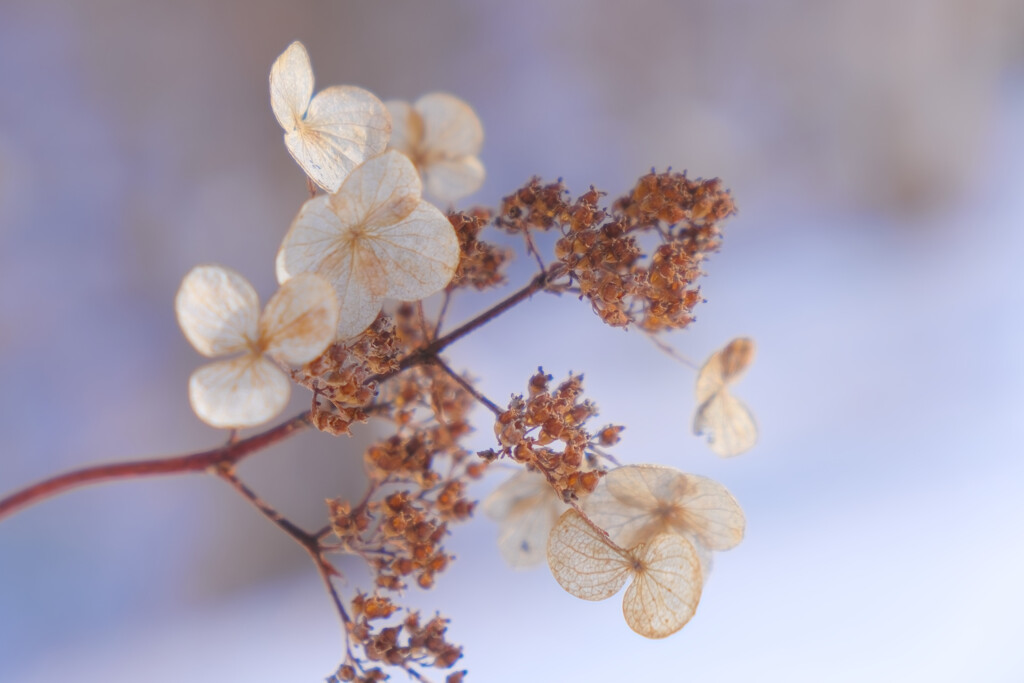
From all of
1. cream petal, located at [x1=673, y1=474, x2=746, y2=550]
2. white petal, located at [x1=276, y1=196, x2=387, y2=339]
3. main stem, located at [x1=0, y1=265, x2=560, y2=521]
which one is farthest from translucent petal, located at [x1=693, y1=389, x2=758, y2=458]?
white petal, located at [x1=276, y1=196, x2=387, y2=339]

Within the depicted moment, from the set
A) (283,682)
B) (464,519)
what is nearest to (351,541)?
(464,519)

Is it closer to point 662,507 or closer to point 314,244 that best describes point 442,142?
point 314,244

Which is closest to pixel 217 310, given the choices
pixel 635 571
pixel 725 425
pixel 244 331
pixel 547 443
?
pixel 244 331

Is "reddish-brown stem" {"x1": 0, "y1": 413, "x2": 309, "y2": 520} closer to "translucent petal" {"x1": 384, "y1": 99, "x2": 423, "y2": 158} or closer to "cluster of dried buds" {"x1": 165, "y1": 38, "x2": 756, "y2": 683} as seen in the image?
"cluster of dried buds" {"x1": 165, "y1": 38, "x2": 756, "y2": 683}

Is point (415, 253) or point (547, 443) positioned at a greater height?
point (415, 253)

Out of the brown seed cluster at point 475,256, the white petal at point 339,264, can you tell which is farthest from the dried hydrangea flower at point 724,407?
the white petal at point 339,264

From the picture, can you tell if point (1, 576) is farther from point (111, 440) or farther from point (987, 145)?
point (987, 145)
